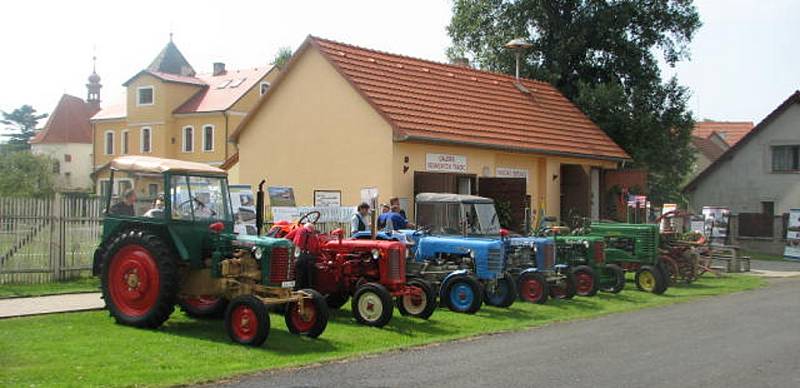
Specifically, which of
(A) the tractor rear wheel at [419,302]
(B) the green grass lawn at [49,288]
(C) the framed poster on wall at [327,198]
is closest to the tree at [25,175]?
(C) the framed poster on wall at [327,198]

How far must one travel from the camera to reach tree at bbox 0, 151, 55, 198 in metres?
50.8

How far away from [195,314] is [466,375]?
5.01m

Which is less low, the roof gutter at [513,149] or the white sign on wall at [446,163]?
the roof gutter at [513,149]

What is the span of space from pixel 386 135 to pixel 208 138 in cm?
3827

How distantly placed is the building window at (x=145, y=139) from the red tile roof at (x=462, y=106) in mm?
35079

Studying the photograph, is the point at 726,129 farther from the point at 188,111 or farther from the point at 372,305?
the point at 372,305

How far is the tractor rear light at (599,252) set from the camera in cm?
1825

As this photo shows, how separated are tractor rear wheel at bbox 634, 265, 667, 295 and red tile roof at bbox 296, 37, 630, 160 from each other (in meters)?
5.40

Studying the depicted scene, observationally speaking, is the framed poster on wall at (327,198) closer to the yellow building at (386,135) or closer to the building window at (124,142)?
the yellow building at (386,135)

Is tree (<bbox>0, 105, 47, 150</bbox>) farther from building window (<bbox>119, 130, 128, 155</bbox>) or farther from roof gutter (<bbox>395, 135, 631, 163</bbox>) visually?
roof gutter (<bbox>395, 135, 631, 163</bbox>)

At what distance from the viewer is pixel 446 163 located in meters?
22.1

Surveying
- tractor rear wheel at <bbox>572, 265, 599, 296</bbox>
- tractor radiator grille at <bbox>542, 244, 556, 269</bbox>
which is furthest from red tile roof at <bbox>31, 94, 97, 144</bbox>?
tractor radiator grille at <bbox>542, 244, 556, 269</bbox>

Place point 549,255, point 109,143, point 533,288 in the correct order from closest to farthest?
point 533,288 → point 549,255 → point 109,143

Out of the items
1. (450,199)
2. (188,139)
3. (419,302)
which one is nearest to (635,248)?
(450,199)
